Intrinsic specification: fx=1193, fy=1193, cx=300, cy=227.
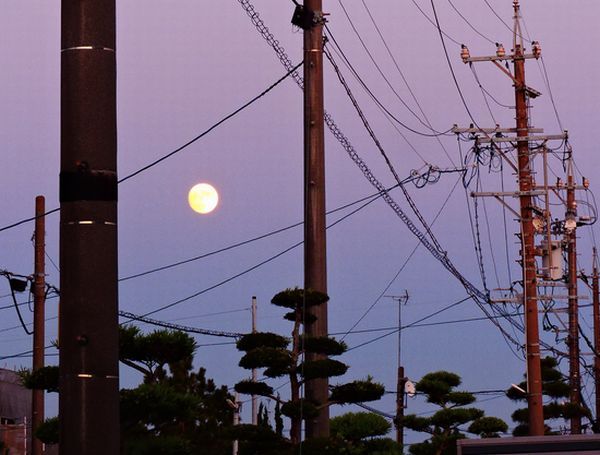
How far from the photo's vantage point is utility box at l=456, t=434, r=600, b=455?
18.8 metres

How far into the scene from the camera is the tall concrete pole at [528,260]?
129 ft

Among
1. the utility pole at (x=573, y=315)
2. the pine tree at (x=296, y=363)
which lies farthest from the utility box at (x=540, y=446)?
the utility pole at (x=573, y=315)

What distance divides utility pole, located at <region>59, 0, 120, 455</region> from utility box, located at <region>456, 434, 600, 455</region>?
558 inches

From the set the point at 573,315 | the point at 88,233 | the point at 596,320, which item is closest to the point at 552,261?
the point at 573,315

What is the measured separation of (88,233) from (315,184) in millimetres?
13987

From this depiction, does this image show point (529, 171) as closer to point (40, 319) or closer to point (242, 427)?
point (40, 319)

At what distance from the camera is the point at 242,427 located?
2128cm

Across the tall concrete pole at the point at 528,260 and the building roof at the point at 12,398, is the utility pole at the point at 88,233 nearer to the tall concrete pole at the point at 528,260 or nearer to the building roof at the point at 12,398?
the tall concrete pole at the point at 528,260

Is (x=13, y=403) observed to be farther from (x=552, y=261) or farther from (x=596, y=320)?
(x=596, y=320)

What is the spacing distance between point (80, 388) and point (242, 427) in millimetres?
16347

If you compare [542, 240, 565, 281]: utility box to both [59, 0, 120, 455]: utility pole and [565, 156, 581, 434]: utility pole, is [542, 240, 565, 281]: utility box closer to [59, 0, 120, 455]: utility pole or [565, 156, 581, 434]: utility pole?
[565, 156, 581, 434]: utility pole

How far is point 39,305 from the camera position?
116 feet

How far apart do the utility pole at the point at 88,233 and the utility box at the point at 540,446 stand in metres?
14.2

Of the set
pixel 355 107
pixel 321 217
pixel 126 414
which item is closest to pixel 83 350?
pixel 126 414
